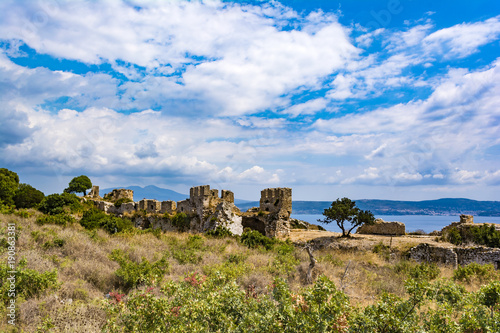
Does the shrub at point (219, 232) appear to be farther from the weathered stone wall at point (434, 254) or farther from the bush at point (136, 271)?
the weathered stone wall at point (434, 254)

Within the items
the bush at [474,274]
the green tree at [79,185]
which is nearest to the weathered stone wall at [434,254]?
the bush at [474,274]

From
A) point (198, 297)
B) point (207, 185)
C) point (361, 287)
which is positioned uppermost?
point (207, 185)

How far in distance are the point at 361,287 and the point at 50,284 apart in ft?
33.1

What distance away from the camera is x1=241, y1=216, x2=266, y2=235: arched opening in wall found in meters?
27.2

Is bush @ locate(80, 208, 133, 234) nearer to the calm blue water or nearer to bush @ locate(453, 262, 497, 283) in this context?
the calm blue water

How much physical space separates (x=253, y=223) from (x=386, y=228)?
12514 mm

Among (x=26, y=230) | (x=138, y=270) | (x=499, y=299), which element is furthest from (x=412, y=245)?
(x=26, y=230)

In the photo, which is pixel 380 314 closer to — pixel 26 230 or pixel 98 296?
pixel 98 296

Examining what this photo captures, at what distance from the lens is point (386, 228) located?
27625 millimetres

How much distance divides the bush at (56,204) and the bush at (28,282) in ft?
63.6

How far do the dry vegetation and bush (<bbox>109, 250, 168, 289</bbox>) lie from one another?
0.81ft

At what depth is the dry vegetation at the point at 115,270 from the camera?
271 inches

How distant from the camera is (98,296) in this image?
8266 millimetres

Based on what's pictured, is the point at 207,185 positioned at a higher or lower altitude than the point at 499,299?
higher
